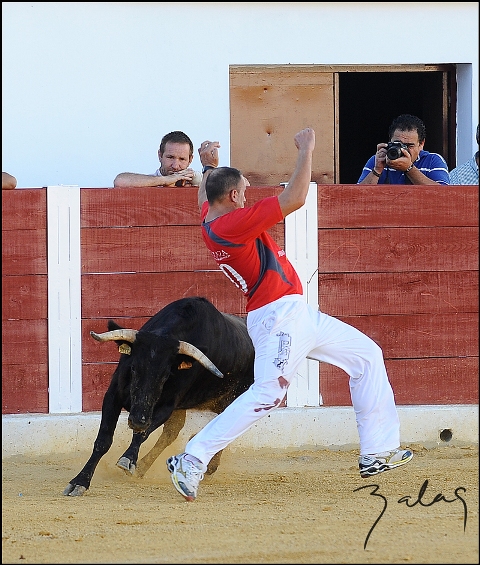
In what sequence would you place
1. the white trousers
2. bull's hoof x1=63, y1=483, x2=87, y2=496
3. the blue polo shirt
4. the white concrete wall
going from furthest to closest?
1. the white concrete wall
2. the blue polo shirt
3. bull's hoof x1=63, y1=483, x2=87, y2=496
4. the white trousers

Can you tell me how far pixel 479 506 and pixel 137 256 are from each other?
9.63 feet

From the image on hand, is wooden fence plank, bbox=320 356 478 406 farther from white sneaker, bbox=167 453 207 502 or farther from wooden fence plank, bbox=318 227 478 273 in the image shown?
white sneaker, bbox=167 453 207 502

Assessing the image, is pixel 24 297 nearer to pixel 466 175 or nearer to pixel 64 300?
pixel 64 300

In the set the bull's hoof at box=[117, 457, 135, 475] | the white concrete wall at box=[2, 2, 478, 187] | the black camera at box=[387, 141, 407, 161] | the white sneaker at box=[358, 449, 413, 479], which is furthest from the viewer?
the white concrete wall at box=[2, 2, 478, 187]

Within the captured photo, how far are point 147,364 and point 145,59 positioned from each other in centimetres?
349

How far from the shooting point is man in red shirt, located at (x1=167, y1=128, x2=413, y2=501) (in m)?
4.62

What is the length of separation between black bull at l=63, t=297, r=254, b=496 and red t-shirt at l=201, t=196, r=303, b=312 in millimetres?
616

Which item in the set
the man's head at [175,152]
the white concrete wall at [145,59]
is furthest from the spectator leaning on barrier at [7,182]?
the white concrete wall at [145,59]

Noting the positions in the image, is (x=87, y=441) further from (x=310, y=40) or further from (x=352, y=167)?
(x=352, y=167)

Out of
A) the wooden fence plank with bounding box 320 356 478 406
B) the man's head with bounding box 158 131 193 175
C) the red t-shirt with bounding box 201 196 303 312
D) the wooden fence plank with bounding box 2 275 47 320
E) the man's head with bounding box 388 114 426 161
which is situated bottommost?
the wooden fence plank with bounding box 320 356 478 406

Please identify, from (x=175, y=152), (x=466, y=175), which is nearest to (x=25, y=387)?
(x=175, y=152)

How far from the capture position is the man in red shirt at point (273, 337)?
4.62 m

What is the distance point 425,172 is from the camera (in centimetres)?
689
